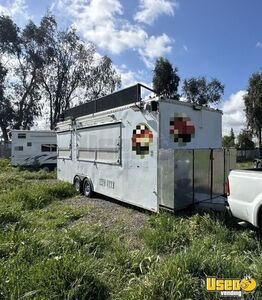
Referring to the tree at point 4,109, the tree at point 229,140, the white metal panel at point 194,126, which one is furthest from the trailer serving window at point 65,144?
the tree at point 229,140

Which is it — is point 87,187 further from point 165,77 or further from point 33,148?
point 165,77

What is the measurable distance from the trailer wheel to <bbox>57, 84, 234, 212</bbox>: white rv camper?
1.15ft

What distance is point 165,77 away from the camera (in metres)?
30.2

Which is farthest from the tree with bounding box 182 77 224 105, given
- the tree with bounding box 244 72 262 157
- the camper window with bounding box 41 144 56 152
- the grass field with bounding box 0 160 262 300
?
the grass field with bounding box 0 160 262 300

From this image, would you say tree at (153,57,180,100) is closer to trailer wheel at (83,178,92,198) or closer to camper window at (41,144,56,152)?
camper window at (41,144,56,152)

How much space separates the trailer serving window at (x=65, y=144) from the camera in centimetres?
1306

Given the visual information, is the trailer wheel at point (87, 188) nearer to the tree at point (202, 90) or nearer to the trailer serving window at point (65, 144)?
the trailer serving window at point (65, 144)

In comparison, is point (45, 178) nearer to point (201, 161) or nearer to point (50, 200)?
point (50, 200)

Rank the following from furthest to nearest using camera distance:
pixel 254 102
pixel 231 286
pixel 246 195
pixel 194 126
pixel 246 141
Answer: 1. pixel 246 141
2. pixel 254 102
3. pixel 194 126
4. pixel 246 195
5. pixel 231 286

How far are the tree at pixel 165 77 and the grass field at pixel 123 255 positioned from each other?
23.6 meters

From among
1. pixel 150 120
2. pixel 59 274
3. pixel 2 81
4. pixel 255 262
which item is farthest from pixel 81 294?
pixel 2 81

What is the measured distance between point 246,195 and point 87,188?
22.3 ft

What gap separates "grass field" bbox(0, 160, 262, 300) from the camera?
12.3 feet

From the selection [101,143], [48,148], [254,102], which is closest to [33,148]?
[48,148]
